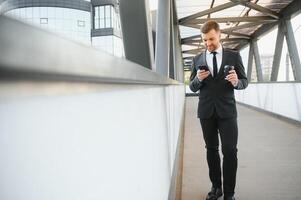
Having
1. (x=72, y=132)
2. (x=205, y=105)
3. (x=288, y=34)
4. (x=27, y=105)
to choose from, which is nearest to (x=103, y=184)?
(x=72, y=132)

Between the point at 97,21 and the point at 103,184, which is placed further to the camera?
the point at 97,21

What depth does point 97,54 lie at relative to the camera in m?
0.74

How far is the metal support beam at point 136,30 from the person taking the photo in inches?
110

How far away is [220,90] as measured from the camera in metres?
3.14

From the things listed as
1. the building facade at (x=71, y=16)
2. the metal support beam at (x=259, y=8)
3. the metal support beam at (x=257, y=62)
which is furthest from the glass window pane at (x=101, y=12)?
the metal support beam at (x=257, y=62)

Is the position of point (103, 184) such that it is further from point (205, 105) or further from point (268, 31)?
point (268, 31)

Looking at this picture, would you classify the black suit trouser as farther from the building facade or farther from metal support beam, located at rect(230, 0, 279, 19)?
metal support beam, located at rect(230, 0, 279, 19)

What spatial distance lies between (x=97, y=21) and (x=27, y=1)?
0.58 meters

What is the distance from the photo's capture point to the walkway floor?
11.8 ft

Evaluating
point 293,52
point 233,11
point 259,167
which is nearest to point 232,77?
point 259,167

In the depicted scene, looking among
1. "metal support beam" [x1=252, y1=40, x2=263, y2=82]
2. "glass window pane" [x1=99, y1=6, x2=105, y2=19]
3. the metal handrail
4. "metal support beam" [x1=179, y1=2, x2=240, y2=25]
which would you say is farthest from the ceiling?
the metal handrail

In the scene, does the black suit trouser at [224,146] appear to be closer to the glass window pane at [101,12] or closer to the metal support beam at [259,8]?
the glass window pane at [101,12]

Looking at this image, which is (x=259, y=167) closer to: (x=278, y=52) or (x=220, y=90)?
(x=220, y=90)

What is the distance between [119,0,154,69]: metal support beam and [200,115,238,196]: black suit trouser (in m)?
0.80
